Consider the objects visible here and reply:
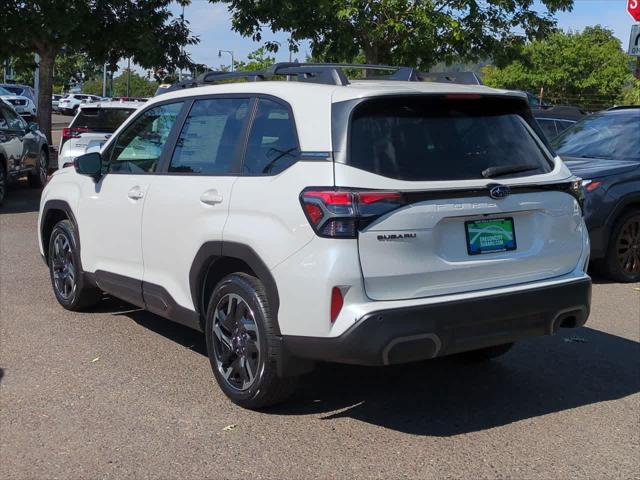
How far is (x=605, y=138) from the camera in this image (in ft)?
31.7

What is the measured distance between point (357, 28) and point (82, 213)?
10.2 m

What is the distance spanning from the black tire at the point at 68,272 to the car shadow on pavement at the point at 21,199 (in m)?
6.54

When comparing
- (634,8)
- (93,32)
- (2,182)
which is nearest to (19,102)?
(93,32)

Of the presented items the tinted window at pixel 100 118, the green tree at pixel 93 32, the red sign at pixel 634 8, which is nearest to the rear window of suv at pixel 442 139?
the red sign at pixel 634 8

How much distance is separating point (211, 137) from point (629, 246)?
5.42 metres

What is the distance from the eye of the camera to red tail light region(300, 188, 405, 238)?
4113 mm

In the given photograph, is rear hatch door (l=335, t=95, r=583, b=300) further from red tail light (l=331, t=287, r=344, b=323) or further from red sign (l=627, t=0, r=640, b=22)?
red sign (l=627, t=0, r=640, b=22)

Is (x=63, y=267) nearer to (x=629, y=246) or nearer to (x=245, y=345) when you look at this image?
(x=245, y=345)

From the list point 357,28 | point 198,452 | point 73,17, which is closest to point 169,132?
point 198,452

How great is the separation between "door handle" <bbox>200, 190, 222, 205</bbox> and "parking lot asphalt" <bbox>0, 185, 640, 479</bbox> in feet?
3.82

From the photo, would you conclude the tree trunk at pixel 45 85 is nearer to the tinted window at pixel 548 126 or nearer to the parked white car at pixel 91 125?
the parked white car at pixel 91 125

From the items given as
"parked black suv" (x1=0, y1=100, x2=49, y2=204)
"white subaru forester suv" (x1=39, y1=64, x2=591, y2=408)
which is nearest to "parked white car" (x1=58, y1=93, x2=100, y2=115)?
"parked black suv" (x1=0, y1=100, x2=49, y2=204)

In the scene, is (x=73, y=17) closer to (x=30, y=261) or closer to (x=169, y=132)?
(x=30, y=261)

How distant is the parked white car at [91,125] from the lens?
14750 millimetres
